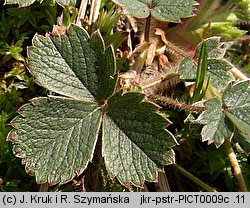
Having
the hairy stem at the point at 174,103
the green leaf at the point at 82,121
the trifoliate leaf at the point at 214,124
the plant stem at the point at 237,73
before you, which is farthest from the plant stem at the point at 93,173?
the plant stem at the point at 237,73

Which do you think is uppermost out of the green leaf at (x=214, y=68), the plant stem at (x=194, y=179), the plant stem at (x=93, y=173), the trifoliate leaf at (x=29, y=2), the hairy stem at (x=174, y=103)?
the trifoliate leaf at (x=29, y=2)

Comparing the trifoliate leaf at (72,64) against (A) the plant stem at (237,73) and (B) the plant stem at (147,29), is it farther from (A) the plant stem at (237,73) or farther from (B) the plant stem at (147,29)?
(A) the plant stem at (237,73)

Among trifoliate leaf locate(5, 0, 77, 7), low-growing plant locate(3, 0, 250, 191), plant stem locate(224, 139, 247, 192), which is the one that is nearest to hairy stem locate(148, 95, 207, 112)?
low-growing plant locate(3, 0, 250, 191)

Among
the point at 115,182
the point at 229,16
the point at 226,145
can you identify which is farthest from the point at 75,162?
the point at 229,16

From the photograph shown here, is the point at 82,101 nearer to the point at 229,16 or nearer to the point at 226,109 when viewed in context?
the point at 226,109

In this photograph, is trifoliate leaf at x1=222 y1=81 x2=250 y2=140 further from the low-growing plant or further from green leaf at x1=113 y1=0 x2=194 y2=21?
green leaf at x1=113 y1=0 x2=194 y2=21

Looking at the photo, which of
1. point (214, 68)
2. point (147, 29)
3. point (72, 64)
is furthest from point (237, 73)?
point (72, 64)
